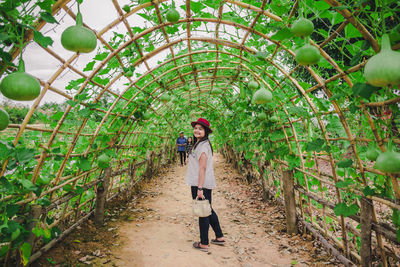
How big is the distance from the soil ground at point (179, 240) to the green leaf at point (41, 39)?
2670mm

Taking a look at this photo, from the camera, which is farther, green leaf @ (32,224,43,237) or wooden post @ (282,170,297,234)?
wooden post @ (282,170,297,234)

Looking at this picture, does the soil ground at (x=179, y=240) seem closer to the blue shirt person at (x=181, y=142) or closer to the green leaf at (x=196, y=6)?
the green leaf at (x=196, y=6)

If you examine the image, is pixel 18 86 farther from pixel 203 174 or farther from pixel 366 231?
pixel 366 231

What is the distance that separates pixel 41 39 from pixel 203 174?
230cm

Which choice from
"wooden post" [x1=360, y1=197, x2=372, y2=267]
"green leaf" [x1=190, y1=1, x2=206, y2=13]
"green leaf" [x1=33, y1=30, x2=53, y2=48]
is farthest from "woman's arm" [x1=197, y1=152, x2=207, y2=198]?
"green leaf" [x1=33, y1=30, x2=53, y2=48]

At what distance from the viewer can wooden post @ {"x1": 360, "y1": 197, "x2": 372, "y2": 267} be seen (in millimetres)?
2277

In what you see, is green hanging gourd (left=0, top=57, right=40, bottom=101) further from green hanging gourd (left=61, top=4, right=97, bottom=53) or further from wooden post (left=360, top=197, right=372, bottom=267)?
wooden post (left=360, top=197, right=372, bottom=267)

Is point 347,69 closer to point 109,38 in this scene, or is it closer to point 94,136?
point 109,38

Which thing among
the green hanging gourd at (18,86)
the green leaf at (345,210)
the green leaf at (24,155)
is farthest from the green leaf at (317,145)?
the green leaf at (24,155)

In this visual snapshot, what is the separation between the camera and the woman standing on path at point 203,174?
3.18m

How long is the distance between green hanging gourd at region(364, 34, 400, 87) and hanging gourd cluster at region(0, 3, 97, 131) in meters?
1.63

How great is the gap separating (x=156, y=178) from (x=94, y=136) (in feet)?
18.4

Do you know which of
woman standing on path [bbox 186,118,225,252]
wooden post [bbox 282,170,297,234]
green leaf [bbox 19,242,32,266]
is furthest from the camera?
wooden post [bbox 282,170,297,234]

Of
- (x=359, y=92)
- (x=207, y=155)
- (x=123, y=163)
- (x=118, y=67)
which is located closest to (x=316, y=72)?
(x=359, y=92)
